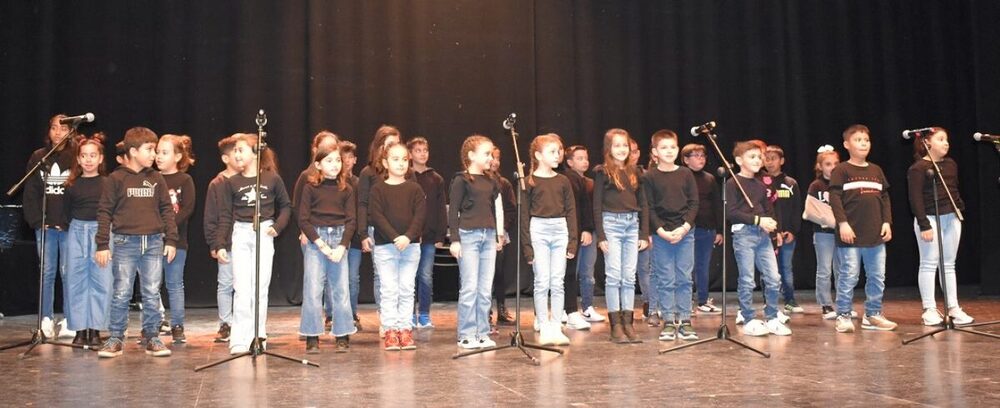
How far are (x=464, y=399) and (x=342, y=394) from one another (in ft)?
2.04

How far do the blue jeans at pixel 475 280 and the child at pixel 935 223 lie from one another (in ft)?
10.8

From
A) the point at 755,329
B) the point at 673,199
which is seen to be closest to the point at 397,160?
the point at 673,199

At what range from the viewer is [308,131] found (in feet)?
33.2

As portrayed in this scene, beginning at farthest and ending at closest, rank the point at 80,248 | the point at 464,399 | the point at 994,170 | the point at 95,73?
the point at 994,170
the point at 95,73
the point at 80,248
the point at 464,399

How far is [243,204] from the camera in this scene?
6164 millimetres

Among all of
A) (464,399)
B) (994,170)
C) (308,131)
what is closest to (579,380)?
(464,399)

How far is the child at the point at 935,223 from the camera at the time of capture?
281 inches

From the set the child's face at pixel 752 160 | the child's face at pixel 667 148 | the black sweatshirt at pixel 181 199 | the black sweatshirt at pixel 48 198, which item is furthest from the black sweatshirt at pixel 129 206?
the child's face at pixel 752 160

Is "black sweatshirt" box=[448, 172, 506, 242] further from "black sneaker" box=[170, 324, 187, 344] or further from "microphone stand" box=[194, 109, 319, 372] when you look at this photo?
"black sneaker" box=[170, 324, 187, 344]

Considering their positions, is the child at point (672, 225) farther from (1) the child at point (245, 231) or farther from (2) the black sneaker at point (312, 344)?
(1) the child at point (245, 231)

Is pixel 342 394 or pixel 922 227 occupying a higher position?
pixel 922 227

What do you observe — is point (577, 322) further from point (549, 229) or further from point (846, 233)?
point (846, 233)

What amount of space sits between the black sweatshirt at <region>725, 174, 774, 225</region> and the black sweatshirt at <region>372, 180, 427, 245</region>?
2.22m

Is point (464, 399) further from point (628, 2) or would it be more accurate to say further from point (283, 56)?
point (628, 2)
